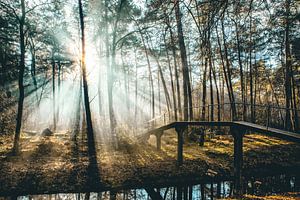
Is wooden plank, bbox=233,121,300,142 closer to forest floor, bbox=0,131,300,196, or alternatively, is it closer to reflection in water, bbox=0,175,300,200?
reflection in water, bbox=0,175,300,200

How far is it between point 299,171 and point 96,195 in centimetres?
966

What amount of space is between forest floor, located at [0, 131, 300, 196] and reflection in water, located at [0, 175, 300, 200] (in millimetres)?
414

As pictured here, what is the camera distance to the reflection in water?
7707 mm

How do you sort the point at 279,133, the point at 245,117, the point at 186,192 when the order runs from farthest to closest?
the point at 245,117, the point at 186,192, the point at 279,133

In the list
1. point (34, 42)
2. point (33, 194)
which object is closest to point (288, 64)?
point (33, 194)

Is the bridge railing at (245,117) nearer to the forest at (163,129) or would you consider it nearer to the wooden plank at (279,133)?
the forest at (163,129)

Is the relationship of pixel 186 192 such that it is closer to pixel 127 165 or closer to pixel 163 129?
pixel 127 165

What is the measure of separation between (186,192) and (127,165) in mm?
3463

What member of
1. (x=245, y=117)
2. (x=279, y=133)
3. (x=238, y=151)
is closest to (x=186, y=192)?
(x=238, y=151)

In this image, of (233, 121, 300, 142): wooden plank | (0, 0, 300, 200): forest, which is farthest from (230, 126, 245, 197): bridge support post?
(233, 121, 300, 142): wooden plank

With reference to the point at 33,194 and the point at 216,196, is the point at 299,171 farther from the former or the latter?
the point at 33,194

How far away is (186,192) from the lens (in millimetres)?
8070

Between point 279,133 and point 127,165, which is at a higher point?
point 279,133

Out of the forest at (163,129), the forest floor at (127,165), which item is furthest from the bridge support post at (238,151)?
the forest floor at (127,165)
